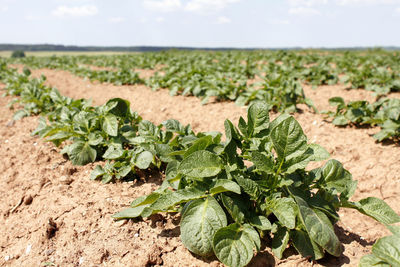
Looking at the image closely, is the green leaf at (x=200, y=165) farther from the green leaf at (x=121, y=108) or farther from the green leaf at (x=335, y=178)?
the green leaf at (x=121, y=108)

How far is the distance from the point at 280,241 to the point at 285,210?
0.27 metres

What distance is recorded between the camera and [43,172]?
324cm

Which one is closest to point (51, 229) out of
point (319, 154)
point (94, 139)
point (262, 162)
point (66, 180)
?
point (66, 180)

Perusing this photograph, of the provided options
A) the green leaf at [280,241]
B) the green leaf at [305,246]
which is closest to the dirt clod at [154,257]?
the green leaf at [280,241]

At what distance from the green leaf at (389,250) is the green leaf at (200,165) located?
1.02 metres

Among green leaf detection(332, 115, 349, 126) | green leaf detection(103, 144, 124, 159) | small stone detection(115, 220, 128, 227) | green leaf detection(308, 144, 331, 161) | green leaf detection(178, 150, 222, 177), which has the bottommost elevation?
small stone detection(115, 220, 128, 227)

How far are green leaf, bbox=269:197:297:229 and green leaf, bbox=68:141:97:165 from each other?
2274mm

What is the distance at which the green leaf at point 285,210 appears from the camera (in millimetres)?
1719

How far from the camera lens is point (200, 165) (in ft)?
6.41

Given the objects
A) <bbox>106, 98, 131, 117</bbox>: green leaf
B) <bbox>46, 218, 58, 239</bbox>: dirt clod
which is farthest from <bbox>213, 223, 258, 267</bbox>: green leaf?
<bbox>106, 98, 131, 117</bbox>: green leaf

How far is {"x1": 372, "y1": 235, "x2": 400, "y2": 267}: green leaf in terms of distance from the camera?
1448 mm

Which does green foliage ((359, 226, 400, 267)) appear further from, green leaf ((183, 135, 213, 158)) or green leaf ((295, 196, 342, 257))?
green leaf ((183, 135, 213, 158))

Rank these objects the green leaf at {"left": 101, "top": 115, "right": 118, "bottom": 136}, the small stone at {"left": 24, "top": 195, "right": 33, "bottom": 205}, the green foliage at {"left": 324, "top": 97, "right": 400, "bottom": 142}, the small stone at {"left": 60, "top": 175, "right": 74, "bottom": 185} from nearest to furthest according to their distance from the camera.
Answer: the small stone at {"left": 24, "top": 195, "right": 33, "bottom": 205}
the small stone at {"left": 60, "top": 175, "right": 74, "bottom": 185}
the green leaf at {"left": 101, "top": 115, "right": 118, "bottom": 136}
the green foliage at {"left": 324, "top": 97, "right": 400, "bottom": 142}

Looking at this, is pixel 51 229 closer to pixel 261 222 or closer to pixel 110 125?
pixel 110 125
